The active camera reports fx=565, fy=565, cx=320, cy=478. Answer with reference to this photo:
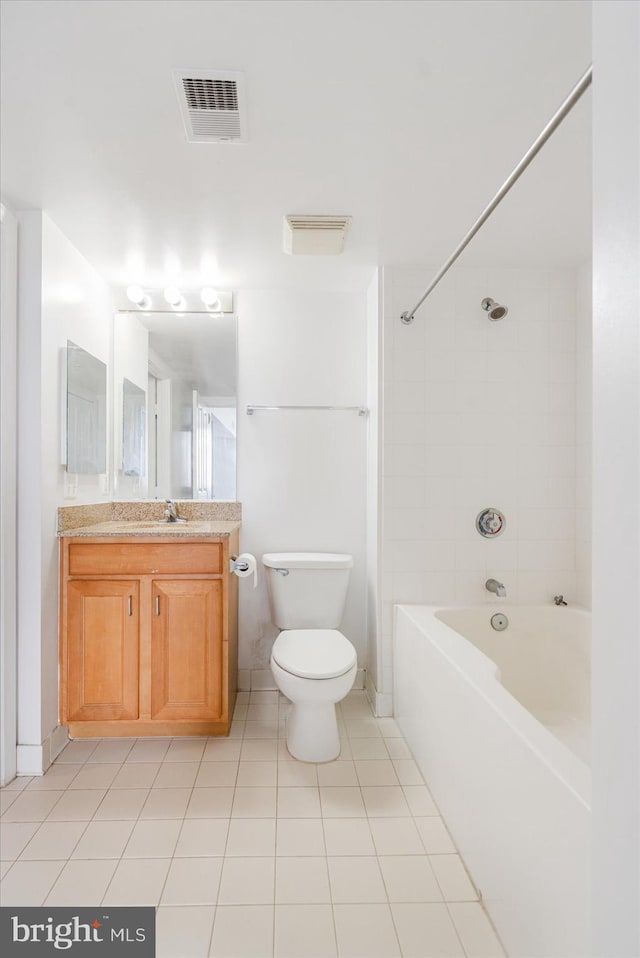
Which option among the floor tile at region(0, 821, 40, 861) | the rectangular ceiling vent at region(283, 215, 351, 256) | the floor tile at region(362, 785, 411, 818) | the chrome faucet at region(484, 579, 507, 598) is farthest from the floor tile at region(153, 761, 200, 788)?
the rectangular ceiling vent at region(283, 215, 351, 256)

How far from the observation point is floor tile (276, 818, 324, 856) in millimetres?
1709

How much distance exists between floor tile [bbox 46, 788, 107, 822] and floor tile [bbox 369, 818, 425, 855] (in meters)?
0.96

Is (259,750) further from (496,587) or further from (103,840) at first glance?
(496,587)

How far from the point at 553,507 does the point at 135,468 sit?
2.16 m

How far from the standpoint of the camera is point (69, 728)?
2.45m

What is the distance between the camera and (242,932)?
1.41 meters

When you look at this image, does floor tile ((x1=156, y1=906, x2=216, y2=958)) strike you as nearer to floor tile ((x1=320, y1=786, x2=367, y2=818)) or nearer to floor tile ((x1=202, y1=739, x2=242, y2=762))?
floor tile ((x1=320, y1=786, x2=367, y2=818))

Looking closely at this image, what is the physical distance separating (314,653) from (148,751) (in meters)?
0.81

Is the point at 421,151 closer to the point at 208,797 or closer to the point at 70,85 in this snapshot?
the point at 70,85

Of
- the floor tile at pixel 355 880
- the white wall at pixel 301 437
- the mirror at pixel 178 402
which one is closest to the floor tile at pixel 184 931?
the floor tile at pixel 355 880

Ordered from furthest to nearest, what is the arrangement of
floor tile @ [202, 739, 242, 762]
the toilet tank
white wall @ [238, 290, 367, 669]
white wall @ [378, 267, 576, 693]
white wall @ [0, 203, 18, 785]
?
white wall @ [238, 290, 367, 669], the toilet tank, white wall @ [378, 267, 576, 693], floor tile @ [202, 739, 242, 762], white wall @ [0, 203, 18, 785]

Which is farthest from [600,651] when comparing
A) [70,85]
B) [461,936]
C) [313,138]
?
[70,85]

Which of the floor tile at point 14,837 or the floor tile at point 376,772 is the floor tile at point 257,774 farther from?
the floor tile at point 14,837

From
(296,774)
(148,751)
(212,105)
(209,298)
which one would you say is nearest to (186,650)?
(148,751)
